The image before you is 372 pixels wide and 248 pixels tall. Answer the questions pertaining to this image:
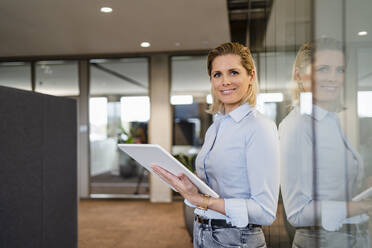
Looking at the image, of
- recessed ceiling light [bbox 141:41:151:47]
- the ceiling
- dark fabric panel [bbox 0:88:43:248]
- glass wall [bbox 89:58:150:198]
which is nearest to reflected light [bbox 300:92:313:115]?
dark fabric panel [bbox 0:88:43:248]

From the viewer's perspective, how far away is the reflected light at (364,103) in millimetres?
708

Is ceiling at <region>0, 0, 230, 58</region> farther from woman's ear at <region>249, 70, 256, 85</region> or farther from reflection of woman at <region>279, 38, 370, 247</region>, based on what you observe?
reflection of woman at <region>279, 38, 370, 247</region>

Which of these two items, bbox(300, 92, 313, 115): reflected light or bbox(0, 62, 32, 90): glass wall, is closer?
bbox(300, 92, 313, 115): reflected light

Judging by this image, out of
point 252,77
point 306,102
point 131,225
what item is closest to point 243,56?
point 252,77

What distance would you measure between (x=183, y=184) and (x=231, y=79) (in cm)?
42

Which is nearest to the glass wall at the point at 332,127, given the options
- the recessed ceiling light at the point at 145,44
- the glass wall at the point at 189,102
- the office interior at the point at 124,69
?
the office interior at the point at 124,69

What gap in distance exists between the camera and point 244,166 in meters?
1.13

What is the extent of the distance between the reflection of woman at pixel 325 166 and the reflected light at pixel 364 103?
0.20 feet

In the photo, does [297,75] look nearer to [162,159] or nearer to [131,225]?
[162,159]

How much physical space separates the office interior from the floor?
0.07 meters

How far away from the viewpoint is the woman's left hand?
1.11 meters

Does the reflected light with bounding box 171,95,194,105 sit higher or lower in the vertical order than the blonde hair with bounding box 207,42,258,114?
higher

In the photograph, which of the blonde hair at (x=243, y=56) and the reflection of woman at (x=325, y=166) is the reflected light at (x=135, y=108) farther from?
the reflection of woman at (x=325, y=166)

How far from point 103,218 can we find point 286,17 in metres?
4.17
